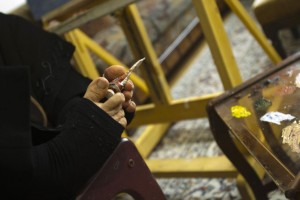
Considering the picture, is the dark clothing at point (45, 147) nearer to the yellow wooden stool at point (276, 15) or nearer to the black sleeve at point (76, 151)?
the black sleeve at point (76, 151)

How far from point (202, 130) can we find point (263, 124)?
3.45ft

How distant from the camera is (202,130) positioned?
1.84 m

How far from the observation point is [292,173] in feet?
2.05

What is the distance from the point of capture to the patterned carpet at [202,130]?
1405 mm

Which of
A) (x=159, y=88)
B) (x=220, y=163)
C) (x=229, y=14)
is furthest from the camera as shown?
(x=229, y=14)

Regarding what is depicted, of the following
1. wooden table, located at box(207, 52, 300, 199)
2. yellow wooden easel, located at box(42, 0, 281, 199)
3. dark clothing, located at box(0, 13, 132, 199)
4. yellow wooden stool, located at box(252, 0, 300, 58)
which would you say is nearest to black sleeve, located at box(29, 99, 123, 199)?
dark clothing, located at box(0, 13, 132, 199)

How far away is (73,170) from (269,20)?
1.30m

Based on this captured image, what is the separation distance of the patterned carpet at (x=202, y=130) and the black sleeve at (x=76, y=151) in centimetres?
73

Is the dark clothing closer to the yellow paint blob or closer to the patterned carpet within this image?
the yellow paint blob

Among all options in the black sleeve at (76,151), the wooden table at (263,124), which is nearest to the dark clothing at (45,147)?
the black sleeve at (76,151)

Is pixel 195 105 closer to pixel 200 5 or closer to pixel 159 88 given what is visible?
pixel 159 88

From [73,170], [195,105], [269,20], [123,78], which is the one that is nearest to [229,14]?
[269,20]

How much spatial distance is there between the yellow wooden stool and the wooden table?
609 millimetres

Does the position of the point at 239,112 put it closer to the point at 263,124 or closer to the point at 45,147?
the point at 263,124
